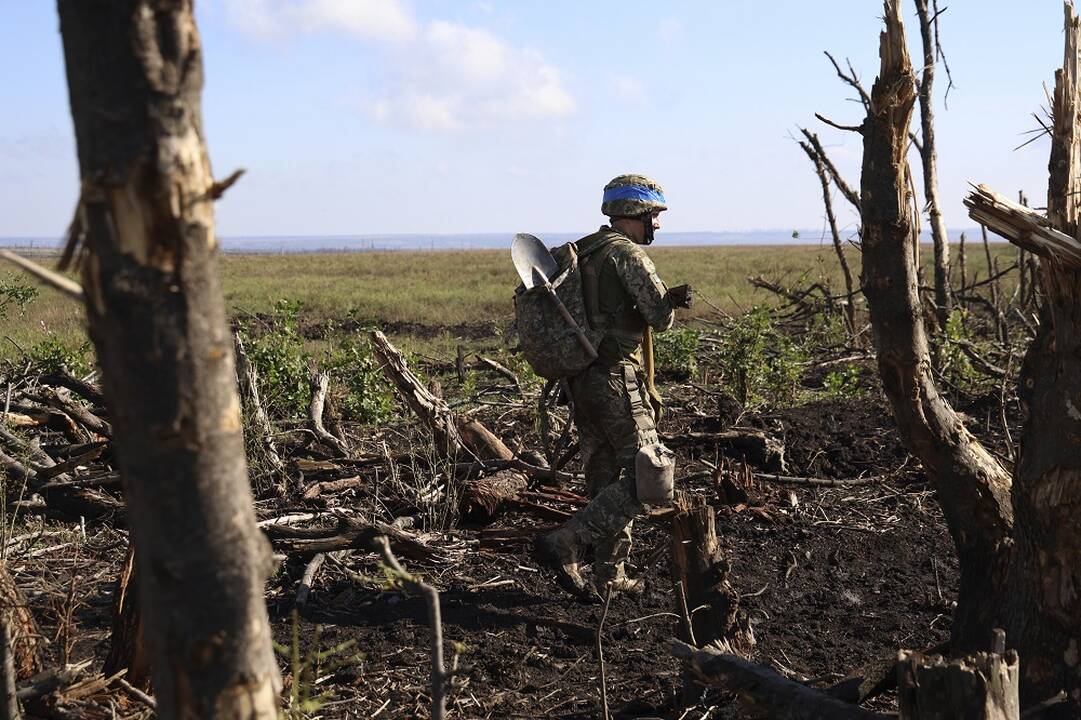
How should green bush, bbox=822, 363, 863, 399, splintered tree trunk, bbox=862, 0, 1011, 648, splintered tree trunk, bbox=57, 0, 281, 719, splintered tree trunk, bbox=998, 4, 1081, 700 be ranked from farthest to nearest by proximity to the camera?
1. green bush, bbox=822, 363, 863, 399
2. splintered tree trunk, bbox=862, 0, 1011, 648
3. splintered tree trunk, bbox=998, 4, 1081, 700
4. splintered tree trunk, bbox=57, 0, 281, 719

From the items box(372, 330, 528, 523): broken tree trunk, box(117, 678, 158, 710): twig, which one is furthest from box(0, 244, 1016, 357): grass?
box(117, 678, 158, 710): twig

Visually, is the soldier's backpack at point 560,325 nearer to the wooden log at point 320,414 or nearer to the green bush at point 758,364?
the wooden log at point 320,414

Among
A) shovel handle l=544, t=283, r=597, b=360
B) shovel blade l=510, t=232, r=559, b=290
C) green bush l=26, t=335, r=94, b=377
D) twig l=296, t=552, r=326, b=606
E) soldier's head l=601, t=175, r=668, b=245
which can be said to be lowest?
twig l=296, t=552, r=326, b=606

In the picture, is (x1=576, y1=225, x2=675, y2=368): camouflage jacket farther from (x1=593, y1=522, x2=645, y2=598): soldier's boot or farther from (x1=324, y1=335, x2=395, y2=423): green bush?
(x1=324, y1=335, x2=395, y2=423): green bush

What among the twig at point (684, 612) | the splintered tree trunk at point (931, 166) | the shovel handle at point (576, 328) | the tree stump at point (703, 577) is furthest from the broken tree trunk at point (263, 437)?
the splintered tree trunk at point (931, 166)

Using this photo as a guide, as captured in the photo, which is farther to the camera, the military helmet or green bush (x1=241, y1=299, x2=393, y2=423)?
green bush (x1=241, y1=299, x2=393, y2=423)

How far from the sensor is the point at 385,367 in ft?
23.7

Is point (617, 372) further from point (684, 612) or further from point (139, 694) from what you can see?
point (139, 694)

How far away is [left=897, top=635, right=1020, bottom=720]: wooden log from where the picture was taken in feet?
9.12

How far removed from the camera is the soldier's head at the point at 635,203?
546cm

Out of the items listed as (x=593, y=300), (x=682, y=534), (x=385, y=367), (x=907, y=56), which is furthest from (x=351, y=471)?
(x=907, y=56)

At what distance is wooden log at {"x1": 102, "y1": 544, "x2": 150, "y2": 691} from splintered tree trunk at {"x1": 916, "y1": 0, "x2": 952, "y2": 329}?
335 inches

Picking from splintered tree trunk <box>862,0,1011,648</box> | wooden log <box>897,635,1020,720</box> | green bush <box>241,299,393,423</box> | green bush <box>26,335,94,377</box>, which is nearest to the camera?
wooden log <box>897,635,1020,720</box>

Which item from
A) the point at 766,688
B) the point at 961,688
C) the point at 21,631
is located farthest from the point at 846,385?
the point at 21,631
